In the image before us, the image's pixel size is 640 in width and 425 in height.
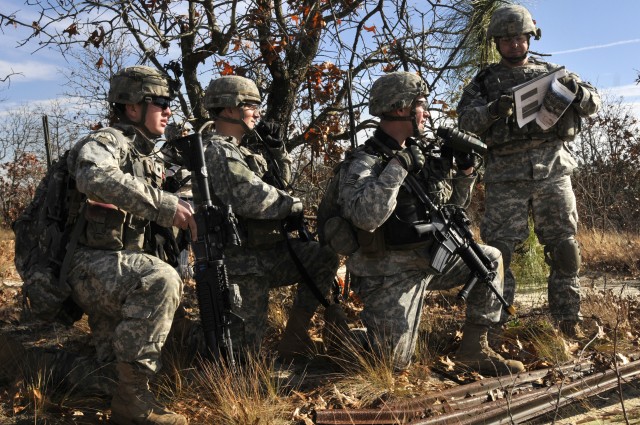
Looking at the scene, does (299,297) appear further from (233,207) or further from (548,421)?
(548,421)

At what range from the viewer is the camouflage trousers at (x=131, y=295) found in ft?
11.0

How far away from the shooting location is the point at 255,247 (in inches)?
172

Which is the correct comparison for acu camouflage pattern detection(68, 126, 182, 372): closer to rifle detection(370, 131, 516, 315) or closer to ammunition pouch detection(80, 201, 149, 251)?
ammunition pouch detection(80, 201, 149, 251)

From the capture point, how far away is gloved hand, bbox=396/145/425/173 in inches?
151

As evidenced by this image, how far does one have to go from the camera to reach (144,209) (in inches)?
136

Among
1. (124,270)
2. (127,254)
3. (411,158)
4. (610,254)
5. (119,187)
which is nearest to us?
(119,187)

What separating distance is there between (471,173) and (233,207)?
1.62m

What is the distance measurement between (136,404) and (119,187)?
3.73 ft

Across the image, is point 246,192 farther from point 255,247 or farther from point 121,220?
point 121,220

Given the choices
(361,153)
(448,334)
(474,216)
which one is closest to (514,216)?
(448,334)

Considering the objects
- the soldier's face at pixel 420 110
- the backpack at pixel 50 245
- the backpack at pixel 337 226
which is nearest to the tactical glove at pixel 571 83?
the soldier's face at pixel 420 110

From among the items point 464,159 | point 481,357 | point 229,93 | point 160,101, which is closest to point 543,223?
point 464,159

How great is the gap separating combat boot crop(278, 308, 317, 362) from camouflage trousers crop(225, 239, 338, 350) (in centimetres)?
7

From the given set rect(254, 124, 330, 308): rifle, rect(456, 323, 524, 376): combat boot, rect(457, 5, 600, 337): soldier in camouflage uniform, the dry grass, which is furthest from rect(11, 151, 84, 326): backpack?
the dry grass
